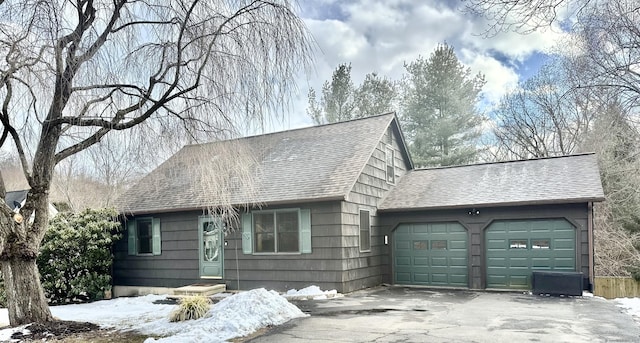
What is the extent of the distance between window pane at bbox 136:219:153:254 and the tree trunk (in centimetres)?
604

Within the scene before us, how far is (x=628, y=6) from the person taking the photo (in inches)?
216

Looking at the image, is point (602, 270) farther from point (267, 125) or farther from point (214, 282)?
point (267, 125)

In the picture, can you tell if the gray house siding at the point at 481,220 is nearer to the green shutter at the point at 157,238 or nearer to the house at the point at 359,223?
the house at the point at 359,223

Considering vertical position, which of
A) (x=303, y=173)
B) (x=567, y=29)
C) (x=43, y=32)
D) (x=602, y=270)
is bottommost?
(x=602, y=270)

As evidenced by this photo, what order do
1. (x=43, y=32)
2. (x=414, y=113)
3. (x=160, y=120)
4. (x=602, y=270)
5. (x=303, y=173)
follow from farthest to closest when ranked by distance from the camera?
(x=414, y=113)
(x=602, y=270)
(x=303, y=173)
(x=160, y=120)
(x=43, y=32)

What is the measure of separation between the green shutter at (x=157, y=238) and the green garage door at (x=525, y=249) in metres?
8.94

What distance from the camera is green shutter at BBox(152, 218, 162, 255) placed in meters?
13.5

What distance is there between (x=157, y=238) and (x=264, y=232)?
3.70m

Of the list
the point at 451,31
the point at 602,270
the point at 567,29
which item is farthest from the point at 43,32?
the point at 602,270

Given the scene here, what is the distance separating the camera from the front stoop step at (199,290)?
11617 mm

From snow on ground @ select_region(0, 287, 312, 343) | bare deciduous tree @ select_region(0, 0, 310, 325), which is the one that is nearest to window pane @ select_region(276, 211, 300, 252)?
snow on ground @ select_region(0, 287, 312, 343)

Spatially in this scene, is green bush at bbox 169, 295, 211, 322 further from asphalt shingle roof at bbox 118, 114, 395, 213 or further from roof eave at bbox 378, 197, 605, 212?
roof eave at bbox 378, 197, 605, 212

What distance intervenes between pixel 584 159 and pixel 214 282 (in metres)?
10.2

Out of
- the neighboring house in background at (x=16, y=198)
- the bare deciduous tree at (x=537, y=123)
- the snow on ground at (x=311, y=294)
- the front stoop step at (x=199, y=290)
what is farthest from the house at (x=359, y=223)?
the bare deciduous tree at (x=537, y=123)
